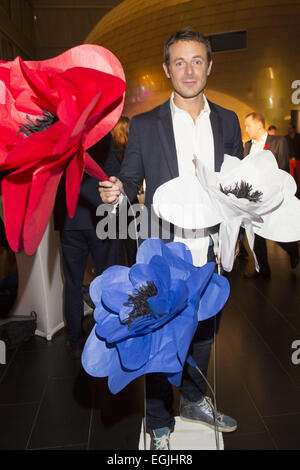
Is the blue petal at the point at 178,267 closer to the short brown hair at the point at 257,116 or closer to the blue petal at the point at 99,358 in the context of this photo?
the blue petal at the point at 99,358

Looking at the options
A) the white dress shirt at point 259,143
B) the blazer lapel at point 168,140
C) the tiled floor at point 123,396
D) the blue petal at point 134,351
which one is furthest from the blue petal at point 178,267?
the white dress shirt at point 259,143

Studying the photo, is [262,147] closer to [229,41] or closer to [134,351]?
[229,41]

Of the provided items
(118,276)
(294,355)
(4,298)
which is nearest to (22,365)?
(4,298)

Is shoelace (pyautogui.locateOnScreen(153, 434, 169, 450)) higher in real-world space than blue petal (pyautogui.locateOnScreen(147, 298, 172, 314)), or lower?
lower

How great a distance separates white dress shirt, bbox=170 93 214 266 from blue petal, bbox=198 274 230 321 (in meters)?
0.48

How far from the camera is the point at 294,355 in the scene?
2059mm

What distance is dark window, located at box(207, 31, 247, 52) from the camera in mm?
2631

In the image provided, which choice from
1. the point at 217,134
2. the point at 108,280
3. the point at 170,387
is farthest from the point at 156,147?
the point at 170,387

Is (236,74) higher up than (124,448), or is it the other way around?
(236,74)

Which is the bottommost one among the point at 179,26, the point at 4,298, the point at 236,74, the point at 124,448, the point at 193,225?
the point at 124,448

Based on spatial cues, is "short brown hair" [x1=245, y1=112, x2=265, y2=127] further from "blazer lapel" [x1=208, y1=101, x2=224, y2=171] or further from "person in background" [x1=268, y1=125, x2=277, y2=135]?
"blazer lapel" [x1=208, y1=101, x2=224, y2=171]

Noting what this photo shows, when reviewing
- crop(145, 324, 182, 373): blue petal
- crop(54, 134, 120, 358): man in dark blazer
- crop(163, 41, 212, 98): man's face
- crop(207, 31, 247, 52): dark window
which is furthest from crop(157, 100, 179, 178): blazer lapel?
crop(207, 31, 247, 52): dark window

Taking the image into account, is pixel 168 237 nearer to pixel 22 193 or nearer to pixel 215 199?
pixel 215 199

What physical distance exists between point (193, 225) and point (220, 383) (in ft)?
4.33
